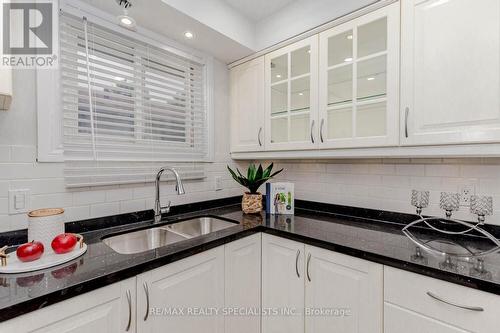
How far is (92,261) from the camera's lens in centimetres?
96

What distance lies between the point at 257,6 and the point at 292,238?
1.60m

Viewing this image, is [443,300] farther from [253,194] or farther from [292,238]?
[253,194]

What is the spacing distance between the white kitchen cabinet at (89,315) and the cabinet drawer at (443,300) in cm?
107

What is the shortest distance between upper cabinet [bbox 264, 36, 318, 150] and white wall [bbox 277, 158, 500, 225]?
0.36 m

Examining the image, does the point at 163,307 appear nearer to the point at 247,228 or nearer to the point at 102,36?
the point at 247,228

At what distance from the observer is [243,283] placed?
1.41 metres

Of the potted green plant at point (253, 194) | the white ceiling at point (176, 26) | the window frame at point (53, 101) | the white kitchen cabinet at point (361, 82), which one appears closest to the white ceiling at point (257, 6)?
the white ceiling at point (176, 26)

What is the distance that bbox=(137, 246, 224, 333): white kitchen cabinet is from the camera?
98 cm

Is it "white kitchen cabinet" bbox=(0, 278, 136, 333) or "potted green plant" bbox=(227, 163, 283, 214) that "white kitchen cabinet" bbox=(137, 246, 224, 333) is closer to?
"white kitchen cabinet" bbox=(0, 278, 136, 333)

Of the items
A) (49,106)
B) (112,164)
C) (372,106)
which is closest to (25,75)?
(49,106)

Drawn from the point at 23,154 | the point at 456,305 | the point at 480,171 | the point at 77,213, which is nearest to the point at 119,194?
the point at 77,213

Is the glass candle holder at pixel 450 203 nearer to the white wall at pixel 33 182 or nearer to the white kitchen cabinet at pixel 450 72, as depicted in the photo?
the white kitchen cabinet at pixel 450 72

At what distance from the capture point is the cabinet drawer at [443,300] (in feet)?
2.73

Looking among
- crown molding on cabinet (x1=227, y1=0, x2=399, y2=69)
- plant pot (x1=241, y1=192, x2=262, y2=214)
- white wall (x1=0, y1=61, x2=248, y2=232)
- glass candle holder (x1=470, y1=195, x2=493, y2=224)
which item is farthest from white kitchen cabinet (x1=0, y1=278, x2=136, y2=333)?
crown molding on cabinet (x1=227, y1=0, x2=399, y2=69)
